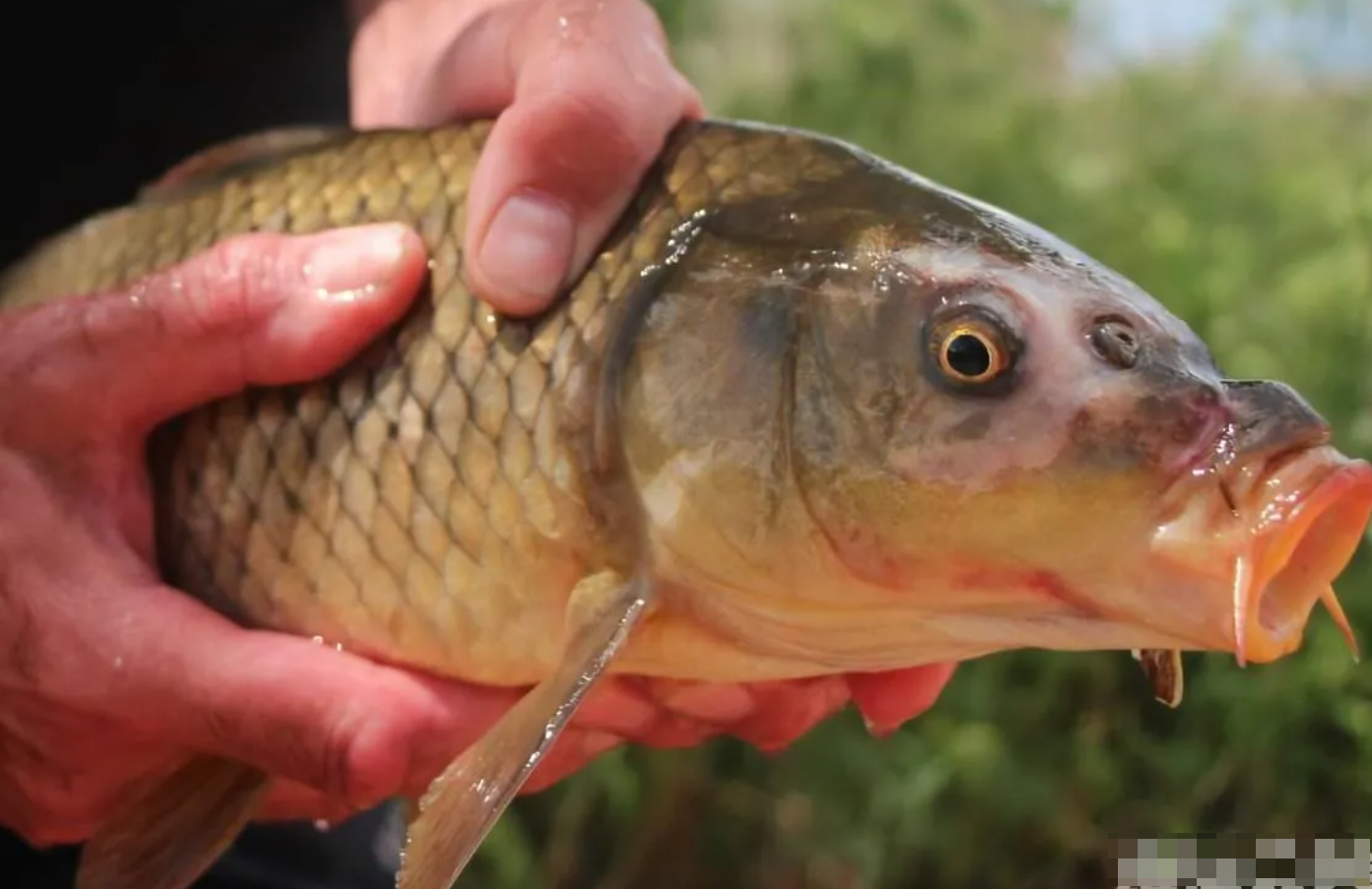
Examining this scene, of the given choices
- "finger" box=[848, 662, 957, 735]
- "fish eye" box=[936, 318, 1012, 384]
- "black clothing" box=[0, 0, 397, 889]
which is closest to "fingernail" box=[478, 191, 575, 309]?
"fish eye" box=[936, 318, 1012, 384]

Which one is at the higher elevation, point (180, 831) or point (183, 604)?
point (183, 604)

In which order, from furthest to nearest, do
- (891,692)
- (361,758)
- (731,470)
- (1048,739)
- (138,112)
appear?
(1048,739), (138,112), (891,692), (361,758), (731,470)

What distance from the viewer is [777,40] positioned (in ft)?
11.8

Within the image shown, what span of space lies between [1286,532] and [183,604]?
2.81 feet

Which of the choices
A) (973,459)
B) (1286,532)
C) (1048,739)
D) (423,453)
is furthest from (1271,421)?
(1048,739)

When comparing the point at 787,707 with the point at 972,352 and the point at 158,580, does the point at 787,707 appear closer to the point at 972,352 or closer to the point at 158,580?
the point at 972,352

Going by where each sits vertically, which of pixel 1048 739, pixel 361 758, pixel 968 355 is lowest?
pixel 1048 739

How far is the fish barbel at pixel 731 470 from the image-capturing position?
818mm

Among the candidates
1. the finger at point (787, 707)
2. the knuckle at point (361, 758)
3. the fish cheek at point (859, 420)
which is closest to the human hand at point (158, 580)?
the knuckle at point (361, 758)

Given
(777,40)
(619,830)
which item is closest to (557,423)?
(619,830)

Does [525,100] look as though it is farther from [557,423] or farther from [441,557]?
[441,557]

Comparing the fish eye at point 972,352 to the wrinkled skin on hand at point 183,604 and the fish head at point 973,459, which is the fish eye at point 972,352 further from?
the wrinkled skin on hand at point 183,604

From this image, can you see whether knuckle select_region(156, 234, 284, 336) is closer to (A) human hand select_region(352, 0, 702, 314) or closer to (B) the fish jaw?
(A) human hand select_region(352, 0, 702, 314)

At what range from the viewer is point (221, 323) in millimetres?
1153
